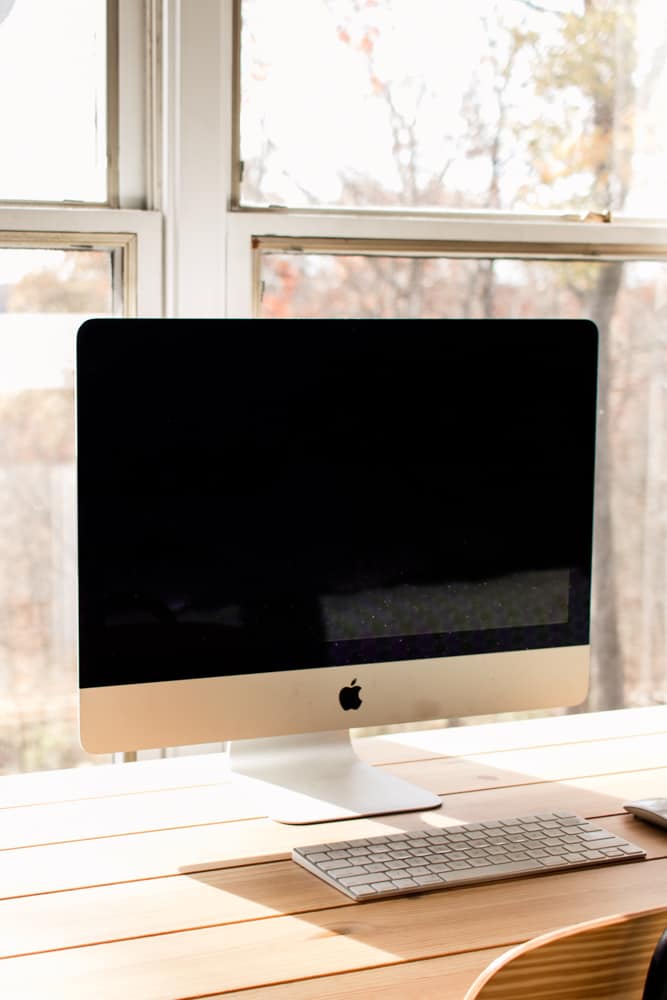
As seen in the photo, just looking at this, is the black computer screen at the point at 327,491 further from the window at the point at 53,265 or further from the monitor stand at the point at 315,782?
the window at the point at 53,265

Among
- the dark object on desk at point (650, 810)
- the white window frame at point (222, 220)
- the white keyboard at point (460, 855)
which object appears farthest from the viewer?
the white window frame at point (222, 220)

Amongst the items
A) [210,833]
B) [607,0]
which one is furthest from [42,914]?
[607,0]

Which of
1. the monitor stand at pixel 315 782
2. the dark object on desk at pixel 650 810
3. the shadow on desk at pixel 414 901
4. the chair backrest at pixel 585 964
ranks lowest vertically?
the shadow on desk at pixel 414 901

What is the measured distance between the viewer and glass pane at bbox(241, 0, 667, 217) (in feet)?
6.16

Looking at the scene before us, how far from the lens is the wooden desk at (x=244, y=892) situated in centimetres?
102

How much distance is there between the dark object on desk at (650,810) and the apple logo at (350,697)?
0.34m

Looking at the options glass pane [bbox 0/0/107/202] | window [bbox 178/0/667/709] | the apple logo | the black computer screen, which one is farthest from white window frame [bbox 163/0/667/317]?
the apple logo

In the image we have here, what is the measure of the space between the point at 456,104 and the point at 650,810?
3.86 ft

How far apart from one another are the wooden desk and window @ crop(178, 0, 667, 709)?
0.70 meters

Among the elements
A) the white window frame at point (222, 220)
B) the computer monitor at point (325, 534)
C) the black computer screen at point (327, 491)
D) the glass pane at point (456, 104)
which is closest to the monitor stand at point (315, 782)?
the computer monitor at point (325, 534)

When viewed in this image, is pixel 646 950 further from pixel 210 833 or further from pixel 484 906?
pixel 210 833

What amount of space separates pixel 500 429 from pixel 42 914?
0.74 meters

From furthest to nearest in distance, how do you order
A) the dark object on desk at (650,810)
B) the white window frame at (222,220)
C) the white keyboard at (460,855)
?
the white window frame at (222,220) < the dark object on desk at (650,810) < the white keyboard at (460,855)

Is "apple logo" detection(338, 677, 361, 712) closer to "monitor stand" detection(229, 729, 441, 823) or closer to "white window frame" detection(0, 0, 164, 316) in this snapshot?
"monitor stand" detection(229, 729, 441, 823)
